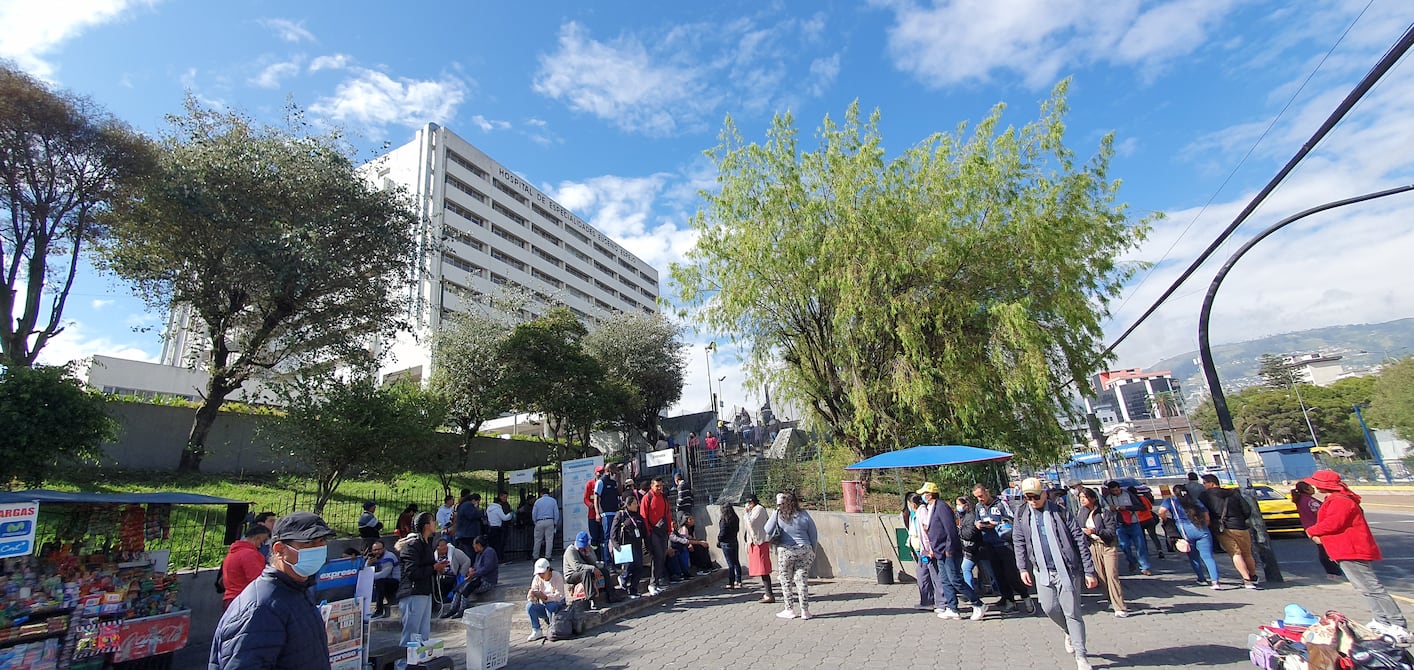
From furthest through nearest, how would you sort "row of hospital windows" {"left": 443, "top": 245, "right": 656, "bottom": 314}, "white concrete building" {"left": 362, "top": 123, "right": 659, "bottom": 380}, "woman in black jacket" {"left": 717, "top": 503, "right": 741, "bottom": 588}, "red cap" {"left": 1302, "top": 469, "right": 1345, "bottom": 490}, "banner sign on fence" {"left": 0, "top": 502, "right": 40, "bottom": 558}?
"row of hospital windows" {"left": 443, "top": 245, "right": 656, "bottom": 314} < "white concrete building" {"left": 362, "top": 123, "right": 659, "bottom": 380} < "woman in black jacket" {"left": 717, "top": 503, "right": 741, "bottom": 588} < "red cap" {"left": 1302, "top": 469, "right": 1345, "bottom": 490} < "banner sign on fence" {"left": 0, "top": 502, "right": 40, "bottom": 558}

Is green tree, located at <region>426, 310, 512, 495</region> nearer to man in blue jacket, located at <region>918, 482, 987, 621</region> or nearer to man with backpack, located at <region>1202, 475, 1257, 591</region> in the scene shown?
man in blue jacket, located at <region>918, 482, 987, 621</region>

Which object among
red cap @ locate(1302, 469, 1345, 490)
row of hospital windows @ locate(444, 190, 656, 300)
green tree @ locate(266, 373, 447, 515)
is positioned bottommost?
red cap @ locate(1302, 469, 1345, 490)

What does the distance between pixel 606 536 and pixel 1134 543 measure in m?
8.85

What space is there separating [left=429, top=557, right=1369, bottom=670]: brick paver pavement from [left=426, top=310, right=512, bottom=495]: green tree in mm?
15406

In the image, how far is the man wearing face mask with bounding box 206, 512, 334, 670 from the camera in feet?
8.98

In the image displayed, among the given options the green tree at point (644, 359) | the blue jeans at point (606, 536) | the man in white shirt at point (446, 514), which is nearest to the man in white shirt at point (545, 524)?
the blue jeans at point (606, 536)

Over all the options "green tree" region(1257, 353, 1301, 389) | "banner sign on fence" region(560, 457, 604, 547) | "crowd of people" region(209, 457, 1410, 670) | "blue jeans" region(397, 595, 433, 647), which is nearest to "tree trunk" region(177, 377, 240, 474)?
"crowd of people" region(209, 457, 1410, 670)

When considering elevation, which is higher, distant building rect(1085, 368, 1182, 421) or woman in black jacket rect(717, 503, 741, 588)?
distant building rect(1085, 368, 1182, 421)

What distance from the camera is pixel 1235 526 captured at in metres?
8.45

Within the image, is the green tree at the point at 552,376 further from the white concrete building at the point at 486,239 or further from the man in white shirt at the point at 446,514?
the white concrete building at the point at 486,239

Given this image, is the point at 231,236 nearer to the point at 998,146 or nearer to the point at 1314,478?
the point at 998,146

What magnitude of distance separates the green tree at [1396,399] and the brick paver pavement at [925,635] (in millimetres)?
48229

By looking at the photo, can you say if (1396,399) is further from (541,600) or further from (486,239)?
(486,239)

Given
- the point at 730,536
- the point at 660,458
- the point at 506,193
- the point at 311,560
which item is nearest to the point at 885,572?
the point at 730,536
